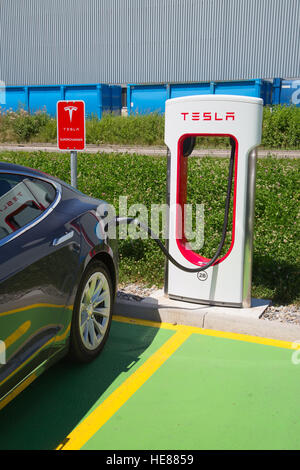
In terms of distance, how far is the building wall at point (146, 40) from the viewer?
31.0m

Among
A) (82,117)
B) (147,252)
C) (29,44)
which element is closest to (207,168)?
(147,252)

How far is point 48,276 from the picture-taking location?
311 cm

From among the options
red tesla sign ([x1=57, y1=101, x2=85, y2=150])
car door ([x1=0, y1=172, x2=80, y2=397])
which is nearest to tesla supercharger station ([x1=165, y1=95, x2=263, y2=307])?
red tesla sign ([x1=57, y1=101, x2=85, y2=150])

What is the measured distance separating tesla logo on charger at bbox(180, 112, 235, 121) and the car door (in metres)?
1.42

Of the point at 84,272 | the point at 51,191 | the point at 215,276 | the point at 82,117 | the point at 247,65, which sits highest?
the point at 247,65

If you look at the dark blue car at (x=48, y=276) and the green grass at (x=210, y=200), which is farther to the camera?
the green grass at (x=210, y=200)

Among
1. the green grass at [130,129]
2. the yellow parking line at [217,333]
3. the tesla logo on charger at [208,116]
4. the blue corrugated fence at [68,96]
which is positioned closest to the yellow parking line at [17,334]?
the yellow parking line at [217,333]

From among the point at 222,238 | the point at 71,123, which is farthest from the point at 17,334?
the point at 71,123

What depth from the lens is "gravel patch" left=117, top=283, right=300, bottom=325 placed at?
180 inches

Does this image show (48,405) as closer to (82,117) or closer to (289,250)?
(82,117)

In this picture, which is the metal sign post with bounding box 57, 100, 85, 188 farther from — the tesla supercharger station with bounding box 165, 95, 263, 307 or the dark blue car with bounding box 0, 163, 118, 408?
the dark blue car with bounding box 0, 163, 118, 408

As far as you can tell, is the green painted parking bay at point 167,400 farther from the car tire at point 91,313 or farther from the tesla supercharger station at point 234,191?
the tesla supercharger station at point 234,191

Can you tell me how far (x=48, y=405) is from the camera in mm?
3301
